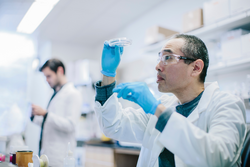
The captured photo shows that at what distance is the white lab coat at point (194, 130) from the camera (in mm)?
793

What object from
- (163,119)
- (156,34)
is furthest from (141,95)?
(156,34)

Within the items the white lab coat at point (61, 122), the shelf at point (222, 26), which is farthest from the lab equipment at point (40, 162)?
the shelf at point (222, 26)

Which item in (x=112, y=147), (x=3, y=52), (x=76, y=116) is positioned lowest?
(x=112, y=147)

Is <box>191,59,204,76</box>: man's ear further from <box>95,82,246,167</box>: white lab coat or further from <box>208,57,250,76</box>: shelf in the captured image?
<box>208,57,250,76</box>: shelf

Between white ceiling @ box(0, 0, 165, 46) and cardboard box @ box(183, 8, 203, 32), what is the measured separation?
738 millimetres

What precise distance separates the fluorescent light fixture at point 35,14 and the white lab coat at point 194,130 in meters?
0.70

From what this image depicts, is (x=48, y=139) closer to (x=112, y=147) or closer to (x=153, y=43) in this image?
(x=112, y=147)

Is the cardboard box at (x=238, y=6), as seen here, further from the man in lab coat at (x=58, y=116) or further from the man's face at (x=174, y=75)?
the man in lab coat at (x=58, y=116)

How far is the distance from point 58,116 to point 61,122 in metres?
0.11

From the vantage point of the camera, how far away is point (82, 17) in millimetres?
2465

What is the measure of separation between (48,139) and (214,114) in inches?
56.1

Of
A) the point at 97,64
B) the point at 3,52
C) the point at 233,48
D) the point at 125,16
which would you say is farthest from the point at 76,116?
the point at 97,64

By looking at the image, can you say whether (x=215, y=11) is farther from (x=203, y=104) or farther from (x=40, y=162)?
(x=40, y=162)

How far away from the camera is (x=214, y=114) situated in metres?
0.96
